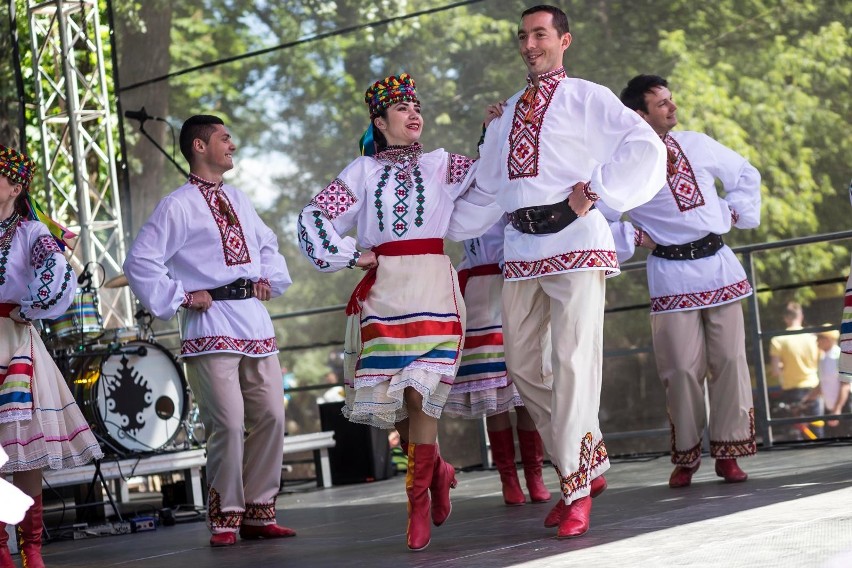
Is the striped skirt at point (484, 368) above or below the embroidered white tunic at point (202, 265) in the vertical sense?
below

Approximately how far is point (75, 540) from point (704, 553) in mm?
3483

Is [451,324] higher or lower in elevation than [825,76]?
lower

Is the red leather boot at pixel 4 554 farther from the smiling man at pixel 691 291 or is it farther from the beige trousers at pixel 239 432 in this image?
the smiling man at pixel 691 291

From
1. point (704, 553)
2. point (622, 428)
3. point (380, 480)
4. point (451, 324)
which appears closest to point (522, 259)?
point (451, 324)

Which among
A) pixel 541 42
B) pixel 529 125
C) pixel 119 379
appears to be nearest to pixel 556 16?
pixel 541 42

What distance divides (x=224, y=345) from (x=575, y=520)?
1.54 meters

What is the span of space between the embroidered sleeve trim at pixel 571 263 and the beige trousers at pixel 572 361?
3 centimetres

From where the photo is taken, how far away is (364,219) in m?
3.77

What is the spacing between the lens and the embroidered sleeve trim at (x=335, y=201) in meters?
3.73

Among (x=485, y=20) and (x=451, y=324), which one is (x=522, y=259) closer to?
(x=451, y=324)

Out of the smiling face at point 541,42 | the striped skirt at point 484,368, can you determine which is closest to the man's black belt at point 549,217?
the smiling face at point 541,42

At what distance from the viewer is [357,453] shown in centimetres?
728

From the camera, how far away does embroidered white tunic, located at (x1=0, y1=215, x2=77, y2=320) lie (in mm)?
3734

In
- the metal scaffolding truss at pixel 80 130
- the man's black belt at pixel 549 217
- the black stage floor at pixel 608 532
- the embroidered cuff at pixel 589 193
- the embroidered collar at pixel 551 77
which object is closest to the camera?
the black stage floor at pixel 608 532
